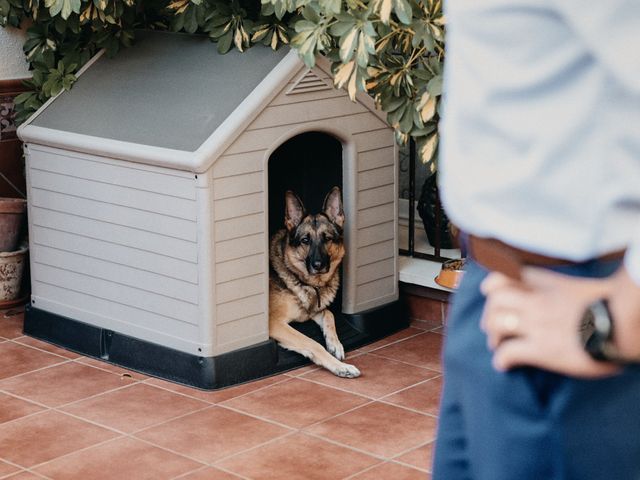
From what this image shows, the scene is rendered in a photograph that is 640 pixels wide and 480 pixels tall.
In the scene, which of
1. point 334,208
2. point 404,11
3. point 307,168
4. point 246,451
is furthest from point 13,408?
point 404,11

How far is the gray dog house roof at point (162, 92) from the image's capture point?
378 centimetres

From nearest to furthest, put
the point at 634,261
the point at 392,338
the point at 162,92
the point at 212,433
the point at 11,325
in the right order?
1. the point at 634,261
2. the point at 212,433
3. the point at 162,92
4. the point at 392,338
5. the point at 11,325

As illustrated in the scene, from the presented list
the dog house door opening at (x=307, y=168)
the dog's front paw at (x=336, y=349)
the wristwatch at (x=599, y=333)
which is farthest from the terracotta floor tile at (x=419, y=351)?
the wristwatch at (x=599, y=333)

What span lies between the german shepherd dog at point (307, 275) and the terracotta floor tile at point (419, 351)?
241mm

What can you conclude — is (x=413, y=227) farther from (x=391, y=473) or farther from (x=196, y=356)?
(x=391, y=473)

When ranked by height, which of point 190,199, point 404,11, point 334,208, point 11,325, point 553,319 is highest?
point 404,11

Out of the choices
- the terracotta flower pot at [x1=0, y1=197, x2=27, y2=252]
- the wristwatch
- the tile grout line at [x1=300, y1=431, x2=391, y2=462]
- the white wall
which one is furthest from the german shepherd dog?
the wristwatch

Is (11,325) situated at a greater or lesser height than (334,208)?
lesser

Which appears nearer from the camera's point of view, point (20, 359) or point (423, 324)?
point (20, 359)

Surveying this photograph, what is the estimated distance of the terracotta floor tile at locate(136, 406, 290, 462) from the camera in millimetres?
3318

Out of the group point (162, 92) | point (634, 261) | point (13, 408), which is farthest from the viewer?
point (162, 92)

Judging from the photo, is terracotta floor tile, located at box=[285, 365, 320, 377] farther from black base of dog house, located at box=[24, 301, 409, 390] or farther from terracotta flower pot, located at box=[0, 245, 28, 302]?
terracotta flower pot, located at box=[0, 245, 28, 302]

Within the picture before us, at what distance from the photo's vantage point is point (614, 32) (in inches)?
34.3

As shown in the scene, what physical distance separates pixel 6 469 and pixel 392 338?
5.82 ft
